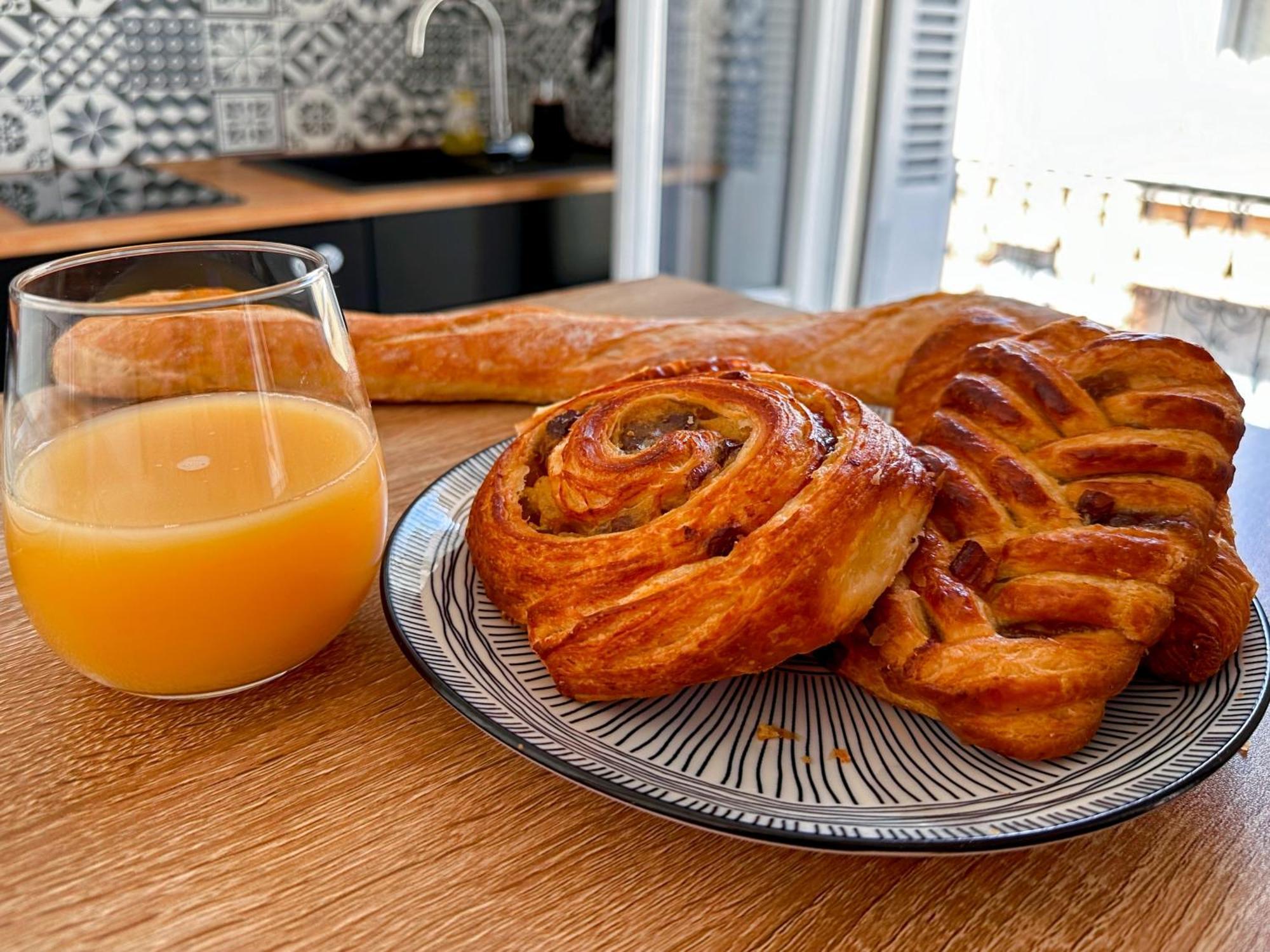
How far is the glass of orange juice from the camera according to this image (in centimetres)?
53

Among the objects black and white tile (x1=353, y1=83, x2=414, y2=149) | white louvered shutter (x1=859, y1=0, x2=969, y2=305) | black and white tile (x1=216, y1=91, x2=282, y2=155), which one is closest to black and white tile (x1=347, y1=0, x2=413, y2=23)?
black and white tile (x1=353, y1=83, x2=414, y2=149)

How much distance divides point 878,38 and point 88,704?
235cm

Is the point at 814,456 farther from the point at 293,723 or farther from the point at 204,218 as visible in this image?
the point at 204,218

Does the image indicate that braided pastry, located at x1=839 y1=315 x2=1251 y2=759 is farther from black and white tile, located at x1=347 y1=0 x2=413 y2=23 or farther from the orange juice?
black and white tile, located at x1=347 y1=0 x2=413 y2=23

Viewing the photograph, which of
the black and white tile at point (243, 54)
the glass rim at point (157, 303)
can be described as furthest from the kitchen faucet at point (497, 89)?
the glass rim at point (157, 303)

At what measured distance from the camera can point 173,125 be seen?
8.43 ft

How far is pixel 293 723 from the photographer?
62 centimetres

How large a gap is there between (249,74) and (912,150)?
1.69 m

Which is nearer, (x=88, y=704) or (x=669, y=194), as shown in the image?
(x=88, y=704)

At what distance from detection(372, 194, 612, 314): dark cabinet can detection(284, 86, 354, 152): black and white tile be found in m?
0.67

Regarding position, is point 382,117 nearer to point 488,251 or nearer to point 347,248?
point 488,251

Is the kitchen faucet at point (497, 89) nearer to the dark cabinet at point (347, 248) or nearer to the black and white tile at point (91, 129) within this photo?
the dark cabinet at point (347, 248)

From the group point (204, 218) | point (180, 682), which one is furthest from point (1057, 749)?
point (204, 218)

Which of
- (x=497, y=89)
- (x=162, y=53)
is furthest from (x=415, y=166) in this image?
(x=162, y=53)
